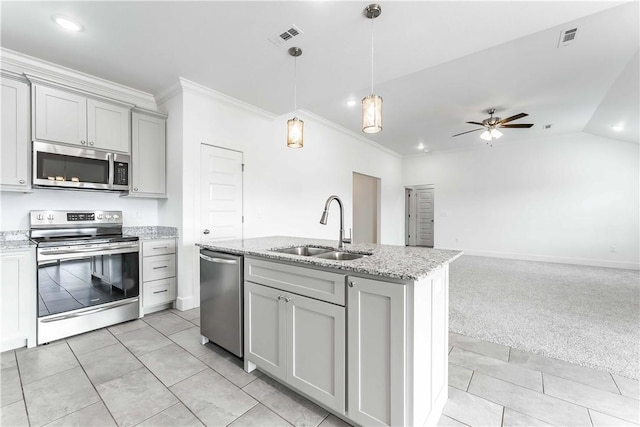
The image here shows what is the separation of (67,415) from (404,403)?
1.97 m

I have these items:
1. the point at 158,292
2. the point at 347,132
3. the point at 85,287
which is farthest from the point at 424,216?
the point at 85,287

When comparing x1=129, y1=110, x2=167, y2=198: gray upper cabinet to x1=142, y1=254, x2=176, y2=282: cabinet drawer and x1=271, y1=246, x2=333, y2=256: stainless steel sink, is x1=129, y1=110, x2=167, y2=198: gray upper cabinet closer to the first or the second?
x1=142, y1=254, x2=176, y2=282: cabinet drawer

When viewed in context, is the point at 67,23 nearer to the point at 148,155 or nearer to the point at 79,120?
the point at 79,120

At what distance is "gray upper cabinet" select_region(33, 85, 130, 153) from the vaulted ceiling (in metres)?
0.39

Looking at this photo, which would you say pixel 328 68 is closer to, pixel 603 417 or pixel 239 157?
pixel 239 157

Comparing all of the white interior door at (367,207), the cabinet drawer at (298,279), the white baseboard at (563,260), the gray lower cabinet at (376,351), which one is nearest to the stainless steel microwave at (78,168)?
the cabinet drawer at (298,279)

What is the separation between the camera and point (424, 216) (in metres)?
8.73

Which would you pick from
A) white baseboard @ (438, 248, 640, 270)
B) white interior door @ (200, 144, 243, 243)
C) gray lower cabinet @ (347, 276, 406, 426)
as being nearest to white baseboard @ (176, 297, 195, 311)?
white interior door @ (200, 144, 243, 243)

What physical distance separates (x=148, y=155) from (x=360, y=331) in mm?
3421

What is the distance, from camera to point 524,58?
3119 mm

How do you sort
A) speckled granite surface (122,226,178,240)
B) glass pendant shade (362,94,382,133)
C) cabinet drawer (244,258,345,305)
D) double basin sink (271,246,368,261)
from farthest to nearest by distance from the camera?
speckled granite surface (122,226,178,240) → double basin sink (271,246,368,261) → glass pendant shade (362,94,382,133) → cabinet drawer (244,258,345,305)

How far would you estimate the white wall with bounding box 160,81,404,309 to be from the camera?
11.2ft

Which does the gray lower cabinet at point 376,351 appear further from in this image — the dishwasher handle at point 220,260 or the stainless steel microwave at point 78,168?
the stainless steel microwave at point 78,168

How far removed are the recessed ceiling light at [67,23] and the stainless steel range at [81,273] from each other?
183cm
